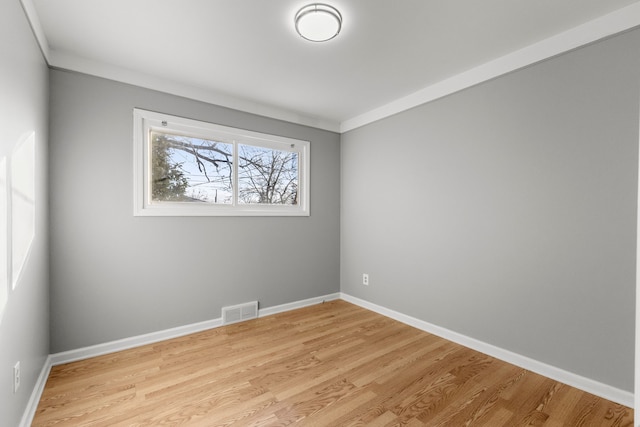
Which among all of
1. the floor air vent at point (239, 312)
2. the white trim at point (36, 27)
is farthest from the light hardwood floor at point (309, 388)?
the white trim at point (36, 27)

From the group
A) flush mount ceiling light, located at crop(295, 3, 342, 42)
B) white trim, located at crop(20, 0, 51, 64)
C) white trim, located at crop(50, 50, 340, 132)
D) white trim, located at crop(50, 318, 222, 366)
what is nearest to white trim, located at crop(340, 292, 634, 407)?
white trim, located at crop(50, 318, 222, 366)

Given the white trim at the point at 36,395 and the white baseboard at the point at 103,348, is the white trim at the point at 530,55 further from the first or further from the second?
the white trim at the point at 36,395

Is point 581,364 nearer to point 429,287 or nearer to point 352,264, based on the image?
point 429,287

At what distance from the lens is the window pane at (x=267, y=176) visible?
3.25 metres

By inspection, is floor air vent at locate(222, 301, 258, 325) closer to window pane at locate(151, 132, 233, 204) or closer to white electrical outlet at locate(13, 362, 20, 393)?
window pane at locate(151, 132, 233, 204)

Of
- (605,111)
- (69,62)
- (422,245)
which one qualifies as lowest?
(422,245)

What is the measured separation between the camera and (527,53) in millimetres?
2139

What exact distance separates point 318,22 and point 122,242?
233 cm

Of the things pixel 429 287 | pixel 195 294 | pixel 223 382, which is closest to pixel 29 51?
pixel 195 294

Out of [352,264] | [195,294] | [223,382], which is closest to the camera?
[223,382]

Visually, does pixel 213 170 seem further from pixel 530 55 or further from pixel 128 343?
pixel 530 55

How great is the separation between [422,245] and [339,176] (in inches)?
59.8

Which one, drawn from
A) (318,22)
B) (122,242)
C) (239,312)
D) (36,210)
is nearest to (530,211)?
(318,22)

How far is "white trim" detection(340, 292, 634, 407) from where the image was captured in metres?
1.79
